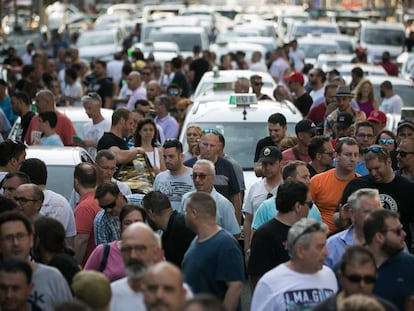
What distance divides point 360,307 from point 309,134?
24.7ft

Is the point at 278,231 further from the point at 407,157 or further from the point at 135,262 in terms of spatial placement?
the point at 407,157

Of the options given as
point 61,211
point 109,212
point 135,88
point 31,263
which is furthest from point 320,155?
point 135,88

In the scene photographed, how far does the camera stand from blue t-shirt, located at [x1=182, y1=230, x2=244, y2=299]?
9.14 metres

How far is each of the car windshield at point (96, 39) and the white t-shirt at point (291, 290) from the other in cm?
3419

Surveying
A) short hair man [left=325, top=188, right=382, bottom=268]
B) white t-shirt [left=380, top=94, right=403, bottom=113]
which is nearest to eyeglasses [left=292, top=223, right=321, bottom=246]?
short hair man [left=325, top=188, right=382, bottom=268]

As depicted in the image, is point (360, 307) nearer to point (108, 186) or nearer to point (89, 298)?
point (89, 298)

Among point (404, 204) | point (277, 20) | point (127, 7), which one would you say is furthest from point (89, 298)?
point (127, 7)

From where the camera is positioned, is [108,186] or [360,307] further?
[108,186]

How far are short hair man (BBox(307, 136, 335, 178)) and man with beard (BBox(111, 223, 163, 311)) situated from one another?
4737 mm

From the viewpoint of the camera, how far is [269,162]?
12.4 metres

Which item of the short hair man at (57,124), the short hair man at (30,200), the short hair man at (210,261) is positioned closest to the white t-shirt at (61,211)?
the short hair man at (30,200)

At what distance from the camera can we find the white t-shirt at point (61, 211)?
1124 centimetres

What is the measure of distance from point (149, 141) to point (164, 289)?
27.7 feet

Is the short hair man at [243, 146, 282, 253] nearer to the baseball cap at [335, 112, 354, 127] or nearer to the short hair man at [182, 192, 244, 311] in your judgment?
the short hair man at [182, 192, 244, 311]
